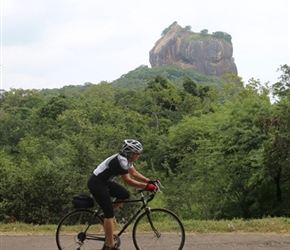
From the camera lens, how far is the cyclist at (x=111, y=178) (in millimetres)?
5613

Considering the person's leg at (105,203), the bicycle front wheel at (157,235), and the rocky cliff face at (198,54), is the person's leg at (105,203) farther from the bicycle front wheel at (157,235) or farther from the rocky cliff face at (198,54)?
the rocky cliff face at (198,54)

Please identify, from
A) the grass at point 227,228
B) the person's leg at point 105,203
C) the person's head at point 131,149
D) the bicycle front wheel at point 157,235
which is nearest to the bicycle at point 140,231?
the bicycle front wheel at point 157,235

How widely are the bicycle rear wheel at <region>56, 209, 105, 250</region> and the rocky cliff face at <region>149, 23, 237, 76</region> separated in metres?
Answer: 136

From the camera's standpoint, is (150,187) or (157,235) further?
(157,235)

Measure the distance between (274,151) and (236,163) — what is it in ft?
9.37

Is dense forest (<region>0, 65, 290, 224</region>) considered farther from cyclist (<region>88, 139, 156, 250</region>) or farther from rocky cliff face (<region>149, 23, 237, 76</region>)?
rocky cliff face (<region>149, 23, 237, 76</region>)

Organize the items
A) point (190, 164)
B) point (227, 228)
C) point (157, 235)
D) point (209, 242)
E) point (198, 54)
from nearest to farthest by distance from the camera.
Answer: point (157, 235)
point (209, 242)
point (227, 228)
point (190, 164)
point (198, 54)

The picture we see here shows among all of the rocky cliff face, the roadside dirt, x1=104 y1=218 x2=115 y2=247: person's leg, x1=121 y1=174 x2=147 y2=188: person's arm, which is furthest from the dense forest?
the rocky cliff face

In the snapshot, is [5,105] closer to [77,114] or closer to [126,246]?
[77,114]

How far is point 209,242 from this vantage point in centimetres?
712

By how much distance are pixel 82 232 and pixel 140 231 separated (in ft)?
2.73

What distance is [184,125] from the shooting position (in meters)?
32.1

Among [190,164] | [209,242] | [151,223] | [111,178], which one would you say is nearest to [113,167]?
[111,178]

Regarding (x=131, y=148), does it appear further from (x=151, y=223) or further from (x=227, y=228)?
(x=227, y=228)
